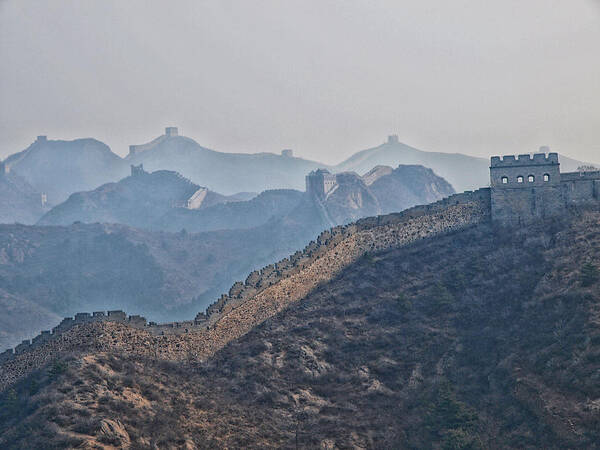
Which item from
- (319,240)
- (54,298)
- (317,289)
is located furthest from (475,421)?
(54,298)

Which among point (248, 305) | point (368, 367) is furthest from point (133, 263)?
point (368, 367)

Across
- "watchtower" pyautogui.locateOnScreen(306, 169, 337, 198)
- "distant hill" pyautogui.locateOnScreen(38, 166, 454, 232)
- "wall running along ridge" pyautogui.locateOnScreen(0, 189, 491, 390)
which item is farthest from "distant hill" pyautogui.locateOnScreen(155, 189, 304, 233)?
"wall running along ridge" pyautogui.locateOnScreen(0, 189, 491, 390)

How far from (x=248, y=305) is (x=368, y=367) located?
6.65 metres

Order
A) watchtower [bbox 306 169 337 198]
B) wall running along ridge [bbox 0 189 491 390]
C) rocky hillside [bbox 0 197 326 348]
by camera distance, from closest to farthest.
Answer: wall running along ridge [bbox 0 189 491 390]
rocky hillside [bbox 0 197 326 348]
watchtower [bbox 306 169 337 198]

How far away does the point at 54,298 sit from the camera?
122250 millimetres

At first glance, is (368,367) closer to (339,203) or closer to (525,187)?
(525,187)

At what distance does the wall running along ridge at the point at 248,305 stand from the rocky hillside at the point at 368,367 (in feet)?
0.44

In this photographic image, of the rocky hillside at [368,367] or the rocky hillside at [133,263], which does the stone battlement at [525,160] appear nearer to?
the rocky hillside at [368,367]

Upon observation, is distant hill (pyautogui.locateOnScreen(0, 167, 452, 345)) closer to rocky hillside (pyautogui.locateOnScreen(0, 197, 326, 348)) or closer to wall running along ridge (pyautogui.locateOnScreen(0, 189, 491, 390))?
rocky hillside (pyautogui.locateOnScreen(0, 197, 326, 348))

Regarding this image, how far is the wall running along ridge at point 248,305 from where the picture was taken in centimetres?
3175

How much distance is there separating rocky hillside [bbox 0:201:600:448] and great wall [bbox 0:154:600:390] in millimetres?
141

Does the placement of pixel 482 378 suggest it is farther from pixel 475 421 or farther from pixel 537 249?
pixel 537 249

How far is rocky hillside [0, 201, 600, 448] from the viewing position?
88.3 feet

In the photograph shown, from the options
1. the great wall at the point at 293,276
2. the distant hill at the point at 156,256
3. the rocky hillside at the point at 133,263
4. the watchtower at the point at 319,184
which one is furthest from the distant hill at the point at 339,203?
the great wall at the point at 293,276
